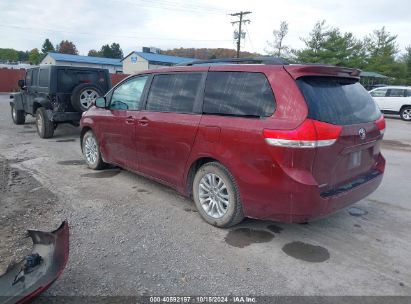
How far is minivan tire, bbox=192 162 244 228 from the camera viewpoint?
3.80 m

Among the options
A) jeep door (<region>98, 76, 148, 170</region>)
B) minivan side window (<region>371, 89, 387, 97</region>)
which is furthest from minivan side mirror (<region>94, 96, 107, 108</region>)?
minivan side window (<region>371, 89, 387, 97</region>)

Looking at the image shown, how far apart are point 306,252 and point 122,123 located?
3145mm

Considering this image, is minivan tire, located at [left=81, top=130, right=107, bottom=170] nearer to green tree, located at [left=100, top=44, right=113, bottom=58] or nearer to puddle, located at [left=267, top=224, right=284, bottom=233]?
puddle, located at [left=267, top=224, right=284, bottom=233]

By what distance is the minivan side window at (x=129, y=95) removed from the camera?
5117 mm

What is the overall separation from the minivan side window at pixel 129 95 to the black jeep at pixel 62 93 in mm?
3741

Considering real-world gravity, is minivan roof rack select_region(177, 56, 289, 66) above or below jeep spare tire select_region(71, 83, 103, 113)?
above

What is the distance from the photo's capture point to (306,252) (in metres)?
3.61

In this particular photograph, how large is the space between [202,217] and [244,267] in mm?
1137

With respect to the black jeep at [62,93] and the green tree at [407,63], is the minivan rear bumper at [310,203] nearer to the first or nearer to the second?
the black jeep at [62,93]

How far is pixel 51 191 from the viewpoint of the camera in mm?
5270

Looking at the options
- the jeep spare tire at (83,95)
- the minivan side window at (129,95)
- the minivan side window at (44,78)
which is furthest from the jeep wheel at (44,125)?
the minivan side window at (129,95)

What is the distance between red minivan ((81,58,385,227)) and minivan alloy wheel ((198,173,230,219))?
0.01 m

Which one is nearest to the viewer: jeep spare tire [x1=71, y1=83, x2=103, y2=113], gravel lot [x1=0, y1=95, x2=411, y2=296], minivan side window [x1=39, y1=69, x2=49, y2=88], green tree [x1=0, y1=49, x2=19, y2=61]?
gravel lot [x1=0, y1=95, x2=411, y2=296]

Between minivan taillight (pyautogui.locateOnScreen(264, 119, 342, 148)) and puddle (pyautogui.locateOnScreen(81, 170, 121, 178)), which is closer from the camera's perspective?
minivan taillight (pyautogui.locateOnScreen(264, 119, 342, 148))
